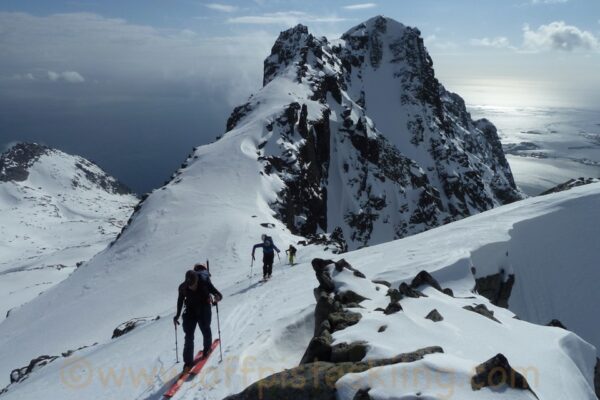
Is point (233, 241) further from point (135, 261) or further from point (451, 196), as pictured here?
point (451, 196)

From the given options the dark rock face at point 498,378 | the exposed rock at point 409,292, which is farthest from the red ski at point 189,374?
the dark rock face at point 498,378

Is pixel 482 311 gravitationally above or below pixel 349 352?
below

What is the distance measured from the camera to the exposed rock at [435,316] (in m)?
11.2

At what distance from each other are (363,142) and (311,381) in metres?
104

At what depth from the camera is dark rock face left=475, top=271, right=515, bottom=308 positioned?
23078 mm

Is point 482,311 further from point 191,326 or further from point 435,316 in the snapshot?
point 191,326

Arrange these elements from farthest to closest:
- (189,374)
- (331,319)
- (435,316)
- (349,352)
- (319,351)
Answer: (435,316) → (331,319) → (189,374) → (319,351) → (349,352)

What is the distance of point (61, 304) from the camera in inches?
1316

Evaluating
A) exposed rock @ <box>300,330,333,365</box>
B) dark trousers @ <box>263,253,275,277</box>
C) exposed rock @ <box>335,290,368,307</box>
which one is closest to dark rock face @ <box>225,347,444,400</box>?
exposed rock @ <box>300,330,333,365</box>

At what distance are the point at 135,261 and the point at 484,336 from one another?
104ft

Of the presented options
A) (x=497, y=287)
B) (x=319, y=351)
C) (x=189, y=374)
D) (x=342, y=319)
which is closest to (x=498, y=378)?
(x=319, y=351)

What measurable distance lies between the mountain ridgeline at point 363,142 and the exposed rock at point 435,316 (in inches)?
1598

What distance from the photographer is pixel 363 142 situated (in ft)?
359

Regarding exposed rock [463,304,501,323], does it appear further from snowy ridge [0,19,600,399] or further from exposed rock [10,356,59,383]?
exposed rock [10,356,59,383]
